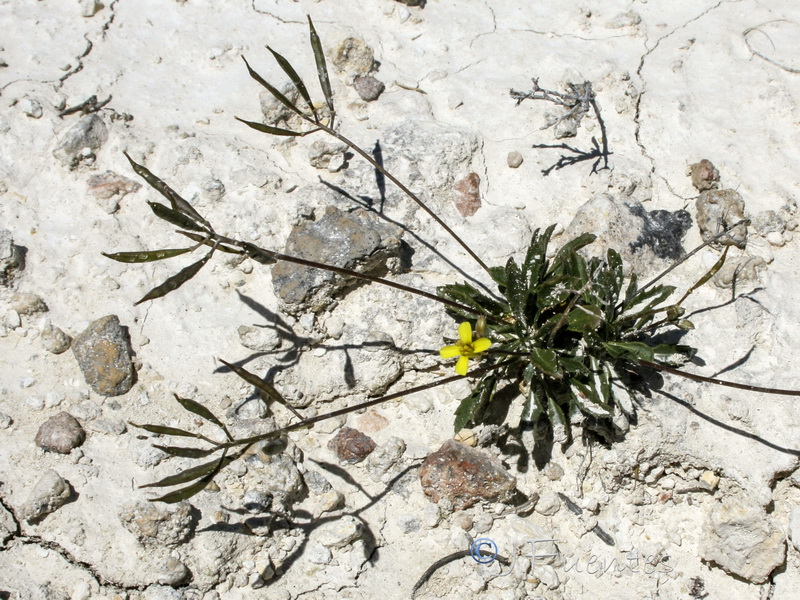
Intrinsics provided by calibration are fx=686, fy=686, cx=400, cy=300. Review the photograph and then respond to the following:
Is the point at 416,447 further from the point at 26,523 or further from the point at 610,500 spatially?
the point at 26,523

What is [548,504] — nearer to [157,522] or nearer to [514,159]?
[157,522]

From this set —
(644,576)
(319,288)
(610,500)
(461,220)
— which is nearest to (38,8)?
(319,288)

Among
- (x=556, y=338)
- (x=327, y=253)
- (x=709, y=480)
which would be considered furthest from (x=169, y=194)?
(x=709, y=480)

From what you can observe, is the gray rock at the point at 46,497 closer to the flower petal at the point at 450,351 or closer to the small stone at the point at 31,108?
the flower petal at the point at 450,351

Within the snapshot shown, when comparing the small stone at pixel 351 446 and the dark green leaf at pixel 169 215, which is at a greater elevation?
the dark green leaf at pixel 169 215

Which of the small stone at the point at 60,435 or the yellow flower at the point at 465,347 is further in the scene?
the small stone at the point at 60,435

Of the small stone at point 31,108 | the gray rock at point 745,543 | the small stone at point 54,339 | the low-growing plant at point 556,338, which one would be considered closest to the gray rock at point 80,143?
the small stone at point 31,108

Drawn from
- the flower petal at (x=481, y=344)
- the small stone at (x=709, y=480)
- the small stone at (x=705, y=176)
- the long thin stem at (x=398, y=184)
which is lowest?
the small stone at (x=709, y=480)
